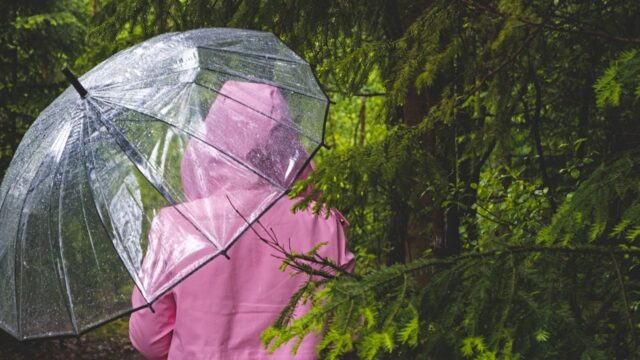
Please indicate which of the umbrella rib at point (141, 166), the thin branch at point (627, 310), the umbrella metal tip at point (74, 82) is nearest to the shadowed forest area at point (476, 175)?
the thin branch at point (627, 310)

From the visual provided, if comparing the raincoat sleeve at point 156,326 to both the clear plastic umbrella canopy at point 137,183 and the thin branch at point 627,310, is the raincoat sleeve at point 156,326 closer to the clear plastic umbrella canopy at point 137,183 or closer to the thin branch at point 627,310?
the clear plastic umbrella canopy at point 137,183

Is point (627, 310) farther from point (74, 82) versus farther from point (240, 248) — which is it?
point (74, 82)

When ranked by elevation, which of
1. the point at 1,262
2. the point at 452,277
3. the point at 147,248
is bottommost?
the point at 452,277

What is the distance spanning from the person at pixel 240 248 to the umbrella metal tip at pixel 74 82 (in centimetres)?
46

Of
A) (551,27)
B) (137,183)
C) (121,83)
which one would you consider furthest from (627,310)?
(121,83)

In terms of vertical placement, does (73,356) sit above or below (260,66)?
below

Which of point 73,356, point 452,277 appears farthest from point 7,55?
point 452,277

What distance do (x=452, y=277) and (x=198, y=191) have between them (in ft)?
3.33

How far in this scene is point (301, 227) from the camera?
272cm

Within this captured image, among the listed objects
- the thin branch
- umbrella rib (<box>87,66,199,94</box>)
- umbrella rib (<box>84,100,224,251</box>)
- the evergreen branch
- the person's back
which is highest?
umbrella rib (<box>87,66,199,94</box>)

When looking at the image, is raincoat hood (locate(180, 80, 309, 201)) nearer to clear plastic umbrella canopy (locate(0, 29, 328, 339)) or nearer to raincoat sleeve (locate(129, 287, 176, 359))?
clear plastic umbrella canopy (locate(0, 29, 328, 339))

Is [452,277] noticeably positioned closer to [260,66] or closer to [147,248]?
[147,248]

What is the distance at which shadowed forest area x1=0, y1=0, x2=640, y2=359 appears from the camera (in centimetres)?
184

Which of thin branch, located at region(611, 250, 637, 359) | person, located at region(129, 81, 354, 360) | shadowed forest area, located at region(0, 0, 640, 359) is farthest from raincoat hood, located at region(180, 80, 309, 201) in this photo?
thin branch, located at region(611, 250, 637, 359)
